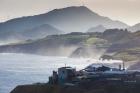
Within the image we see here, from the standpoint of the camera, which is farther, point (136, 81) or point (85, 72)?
point (85, 72)

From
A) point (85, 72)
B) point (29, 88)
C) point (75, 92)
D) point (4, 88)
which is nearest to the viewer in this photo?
point (75, 92)

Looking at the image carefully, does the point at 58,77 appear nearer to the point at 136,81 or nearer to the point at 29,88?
the point at 29,88

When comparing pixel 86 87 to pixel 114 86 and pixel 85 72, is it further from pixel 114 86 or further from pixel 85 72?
pixel 85 72

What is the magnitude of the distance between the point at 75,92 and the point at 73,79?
646cm

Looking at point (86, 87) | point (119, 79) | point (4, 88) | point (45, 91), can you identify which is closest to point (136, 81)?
point (119, 79)

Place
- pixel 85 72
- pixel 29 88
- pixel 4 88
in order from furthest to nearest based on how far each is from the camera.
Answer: pixel 4 88 < pixel 85 72 < pixel 29 88

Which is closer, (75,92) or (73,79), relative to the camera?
(75,92)

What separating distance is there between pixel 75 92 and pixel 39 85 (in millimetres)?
6187

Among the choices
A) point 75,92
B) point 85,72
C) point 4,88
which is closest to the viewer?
point 75,92

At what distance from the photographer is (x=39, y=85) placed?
2613 inches

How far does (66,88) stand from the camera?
63062mm

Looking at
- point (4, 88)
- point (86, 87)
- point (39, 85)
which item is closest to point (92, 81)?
point (86, 87)

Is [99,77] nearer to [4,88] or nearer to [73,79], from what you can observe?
[73,79]

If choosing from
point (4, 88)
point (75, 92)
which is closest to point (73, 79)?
point (75, 92)
